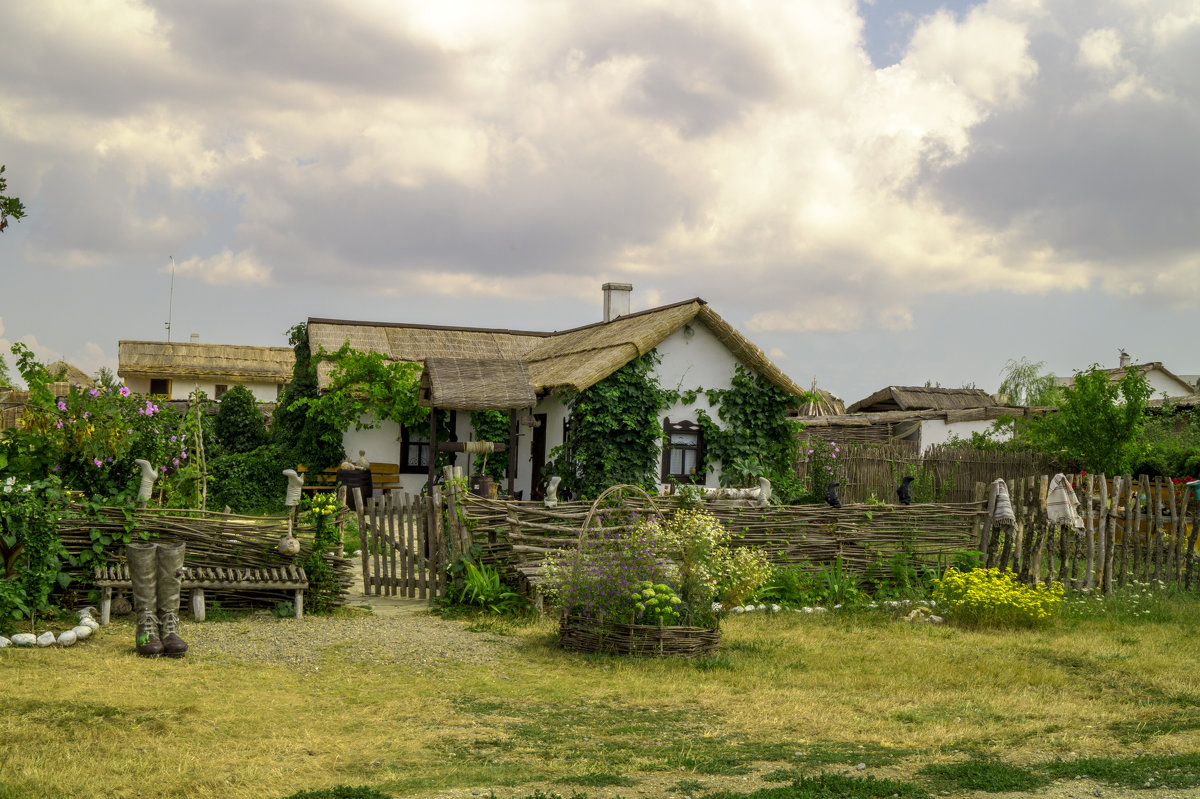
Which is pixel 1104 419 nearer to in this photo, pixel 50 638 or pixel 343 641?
pixel 343 641

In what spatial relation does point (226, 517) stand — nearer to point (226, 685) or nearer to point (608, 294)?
point (226, 685)

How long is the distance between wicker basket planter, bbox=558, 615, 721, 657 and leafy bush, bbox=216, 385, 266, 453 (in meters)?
20.0

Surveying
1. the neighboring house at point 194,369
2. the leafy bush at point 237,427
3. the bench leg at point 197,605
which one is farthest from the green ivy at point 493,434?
the neighboring house at point 194,369

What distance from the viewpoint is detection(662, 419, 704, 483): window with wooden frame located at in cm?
1825

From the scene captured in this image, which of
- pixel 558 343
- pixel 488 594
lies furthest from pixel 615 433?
pixel 488 594

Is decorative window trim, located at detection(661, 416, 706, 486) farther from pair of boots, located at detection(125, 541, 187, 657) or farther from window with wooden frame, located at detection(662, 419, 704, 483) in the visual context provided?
pair of boots, located at detection(125, 541, 187, 657)

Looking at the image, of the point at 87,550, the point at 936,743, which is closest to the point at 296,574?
the point at 87,550

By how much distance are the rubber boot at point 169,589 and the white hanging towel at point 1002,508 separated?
9.35 metres

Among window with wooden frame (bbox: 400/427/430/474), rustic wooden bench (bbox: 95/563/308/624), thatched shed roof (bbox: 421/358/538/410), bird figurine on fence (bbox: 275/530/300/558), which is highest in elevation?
thatched shed roof (bbox: 421/358/538/410)

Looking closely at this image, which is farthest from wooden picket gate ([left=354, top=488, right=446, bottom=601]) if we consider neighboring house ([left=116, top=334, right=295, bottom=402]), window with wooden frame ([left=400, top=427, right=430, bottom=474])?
neighboring house ([left=116, top=334, right=295, bottom=402])

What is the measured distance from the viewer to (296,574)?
10.2 meters

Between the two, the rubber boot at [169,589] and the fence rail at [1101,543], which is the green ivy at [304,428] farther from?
the fence rail at [1101,543]

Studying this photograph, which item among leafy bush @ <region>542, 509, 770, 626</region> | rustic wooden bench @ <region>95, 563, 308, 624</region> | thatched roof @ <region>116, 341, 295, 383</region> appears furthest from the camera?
thatched roof @ <region>116, 341, 295, 383</region>

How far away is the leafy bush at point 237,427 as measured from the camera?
88.1 ft
